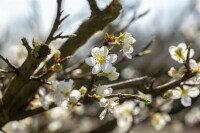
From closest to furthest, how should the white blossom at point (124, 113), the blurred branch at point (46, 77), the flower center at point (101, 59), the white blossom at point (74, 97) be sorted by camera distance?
the flower center at point (101, 59) → the white blossom at point (74, 97) → the blurred branch at point (46, 77) → the white blossom at point (124, 113)

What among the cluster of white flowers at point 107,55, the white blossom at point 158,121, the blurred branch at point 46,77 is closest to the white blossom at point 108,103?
the cluster of white flowers at point 107,55

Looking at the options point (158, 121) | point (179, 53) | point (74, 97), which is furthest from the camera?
point (158, 121)

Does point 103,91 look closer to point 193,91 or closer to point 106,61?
point 106,61

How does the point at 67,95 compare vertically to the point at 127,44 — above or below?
below

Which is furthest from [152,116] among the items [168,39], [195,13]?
[168,39]

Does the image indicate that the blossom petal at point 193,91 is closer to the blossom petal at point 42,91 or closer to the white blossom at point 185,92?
the white blossom at point 185,92

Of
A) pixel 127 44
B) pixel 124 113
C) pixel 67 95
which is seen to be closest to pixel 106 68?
pixel 127 44

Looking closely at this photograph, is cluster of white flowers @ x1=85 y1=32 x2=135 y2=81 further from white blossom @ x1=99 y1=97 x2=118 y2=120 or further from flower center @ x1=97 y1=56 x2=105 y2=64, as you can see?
white blossom @ x1=99 y1=97 x2=118 y2=120

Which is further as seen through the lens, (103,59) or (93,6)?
(93,6)

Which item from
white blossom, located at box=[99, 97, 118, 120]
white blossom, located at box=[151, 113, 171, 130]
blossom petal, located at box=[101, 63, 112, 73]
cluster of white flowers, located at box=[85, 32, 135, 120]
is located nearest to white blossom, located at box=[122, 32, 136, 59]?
cluster of white flowers, located at box=[85, 32, 135, 120]
